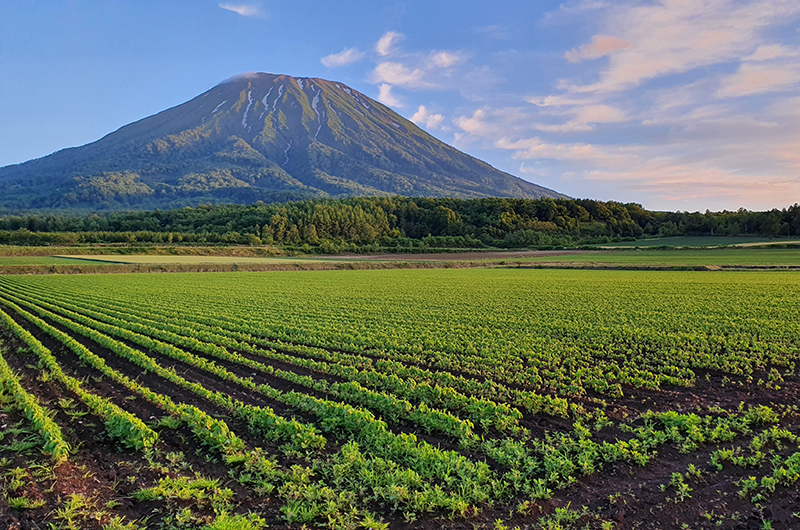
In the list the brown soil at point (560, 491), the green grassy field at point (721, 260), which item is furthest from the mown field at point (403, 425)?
the green grassy field at point (721, 260)

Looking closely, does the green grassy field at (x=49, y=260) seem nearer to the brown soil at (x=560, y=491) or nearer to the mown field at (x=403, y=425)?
the mown field at (x=403, y=425)

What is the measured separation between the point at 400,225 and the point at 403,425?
344 feet

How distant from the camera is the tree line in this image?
3361 inches

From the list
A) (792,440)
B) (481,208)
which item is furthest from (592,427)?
(481,208)

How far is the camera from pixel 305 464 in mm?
6289

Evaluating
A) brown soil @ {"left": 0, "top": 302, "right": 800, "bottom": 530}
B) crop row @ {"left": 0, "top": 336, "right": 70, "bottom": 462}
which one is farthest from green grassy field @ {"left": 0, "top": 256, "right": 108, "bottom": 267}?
brown soil @ {"left": 0, "top": 302, "right": 800, "bottom": 530}

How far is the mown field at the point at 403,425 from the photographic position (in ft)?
17.3

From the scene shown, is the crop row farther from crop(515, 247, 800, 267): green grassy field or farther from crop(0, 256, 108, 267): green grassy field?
crop(515, 247, 800, 267): green grassy field

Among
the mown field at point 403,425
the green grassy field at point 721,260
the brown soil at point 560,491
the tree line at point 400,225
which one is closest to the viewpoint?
the brown soil at point 560,491

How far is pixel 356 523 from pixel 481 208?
119121 millimetres

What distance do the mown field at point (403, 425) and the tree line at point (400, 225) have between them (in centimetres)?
7267

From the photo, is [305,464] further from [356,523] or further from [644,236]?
[644,236]

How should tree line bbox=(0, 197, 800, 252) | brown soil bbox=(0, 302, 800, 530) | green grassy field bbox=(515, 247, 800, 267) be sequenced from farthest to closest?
tree line bbox=(0, 197, 800, 252), green grassy field bbox=(515, 247, 800, 267), brown soil bbox=(0, 302, 800, 530)

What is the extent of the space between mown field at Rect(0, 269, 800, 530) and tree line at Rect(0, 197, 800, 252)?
72.7m
